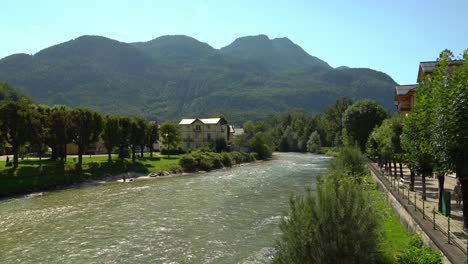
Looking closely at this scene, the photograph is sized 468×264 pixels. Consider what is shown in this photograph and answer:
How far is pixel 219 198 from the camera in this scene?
44.4 m

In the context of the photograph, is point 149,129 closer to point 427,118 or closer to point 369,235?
point 427,118

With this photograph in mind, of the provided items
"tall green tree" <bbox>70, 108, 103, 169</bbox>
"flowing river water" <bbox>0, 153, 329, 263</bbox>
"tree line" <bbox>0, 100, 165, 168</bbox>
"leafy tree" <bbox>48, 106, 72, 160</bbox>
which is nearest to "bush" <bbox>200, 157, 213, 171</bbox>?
"tree line" <bbox>0, 100, 165, 168</bbox>

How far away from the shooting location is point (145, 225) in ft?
105

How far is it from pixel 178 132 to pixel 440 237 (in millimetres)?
94010

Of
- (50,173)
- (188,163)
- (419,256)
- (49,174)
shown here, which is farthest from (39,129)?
(419,256)

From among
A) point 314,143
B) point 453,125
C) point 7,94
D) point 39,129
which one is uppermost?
point 7,94

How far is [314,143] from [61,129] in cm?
10999

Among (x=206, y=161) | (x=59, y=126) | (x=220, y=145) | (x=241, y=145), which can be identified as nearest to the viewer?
(x=59, y=126)

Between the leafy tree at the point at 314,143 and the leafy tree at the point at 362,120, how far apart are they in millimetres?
64523

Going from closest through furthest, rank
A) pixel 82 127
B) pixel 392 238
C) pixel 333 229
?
pixel 333 229
pixel 392 238
pixel 82 127

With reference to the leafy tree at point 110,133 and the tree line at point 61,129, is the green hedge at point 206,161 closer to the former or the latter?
the tree line at point 61,129

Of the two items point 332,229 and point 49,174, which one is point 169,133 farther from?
point 332,229

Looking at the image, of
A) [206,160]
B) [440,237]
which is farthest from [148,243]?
[206,160]

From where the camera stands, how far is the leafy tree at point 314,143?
509 ft
